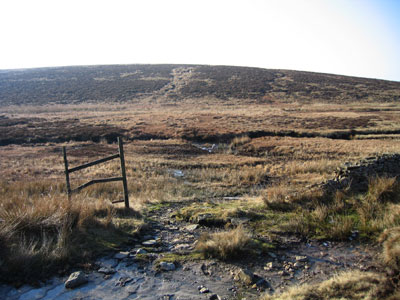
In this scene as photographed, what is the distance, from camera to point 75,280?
→ 4.12 m

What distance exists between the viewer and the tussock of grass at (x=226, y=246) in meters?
5.07

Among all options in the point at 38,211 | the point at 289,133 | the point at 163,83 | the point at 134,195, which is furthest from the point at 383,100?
the point at 38,211

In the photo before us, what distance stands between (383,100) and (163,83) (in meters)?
49.3

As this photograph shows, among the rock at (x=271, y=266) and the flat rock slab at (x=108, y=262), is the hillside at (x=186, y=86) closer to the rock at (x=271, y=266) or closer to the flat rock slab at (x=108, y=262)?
the rock at (x=271, y=266)

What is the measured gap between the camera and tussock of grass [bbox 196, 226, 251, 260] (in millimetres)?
5066

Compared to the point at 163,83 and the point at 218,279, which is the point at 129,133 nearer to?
the point at 218,279

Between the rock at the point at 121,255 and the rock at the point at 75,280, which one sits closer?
the rock at the point at 75,280

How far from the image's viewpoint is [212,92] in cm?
6375

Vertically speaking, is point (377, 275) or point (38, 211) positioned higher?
point (38, 211)

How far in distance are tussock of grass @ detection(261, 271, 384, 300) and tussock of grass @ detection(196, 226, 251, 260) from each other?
3.94 feet

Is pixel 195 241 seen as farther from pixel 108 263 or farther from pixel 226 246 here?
pixel 108 263

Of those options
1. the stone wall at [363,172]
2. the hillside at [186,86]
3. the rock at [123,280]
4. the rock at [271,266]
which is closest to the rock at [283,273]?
the rock at [271,266]

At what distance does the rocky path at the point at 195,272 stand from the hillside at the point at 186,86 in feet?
175

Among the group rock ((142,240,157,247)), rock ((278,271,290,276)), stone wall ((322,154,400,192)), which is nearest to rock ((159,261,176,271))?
rock ((142,240,157,247))
